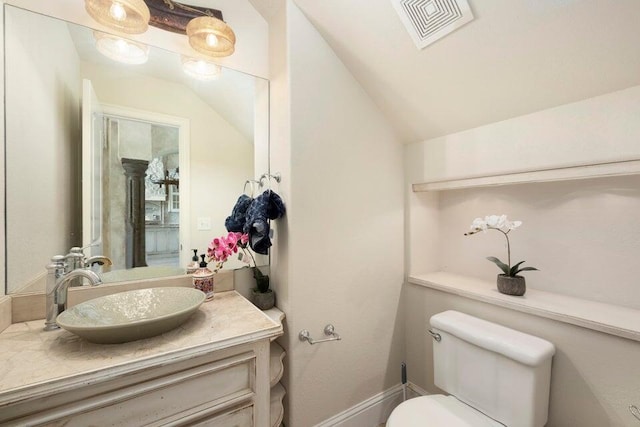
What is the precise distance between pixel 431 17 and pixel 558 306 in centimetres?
136

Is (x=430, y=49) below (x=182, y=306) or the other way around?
the other way around

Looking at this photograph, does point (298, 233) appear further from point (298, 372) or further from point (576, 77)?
point (576, 77)

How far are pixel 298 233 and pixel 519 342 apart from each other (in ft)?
3.39

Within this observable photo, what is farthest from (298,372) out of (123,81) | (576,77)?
(576,77)

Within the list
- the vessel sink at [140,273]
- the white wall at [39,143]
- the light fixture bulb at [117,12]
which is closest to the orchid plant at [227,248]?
the vessel sink at [140,273]

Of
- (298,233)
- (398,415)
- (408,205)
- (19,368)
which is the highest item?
(408,205)

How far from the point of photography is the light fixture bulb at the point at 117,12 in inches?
43.8

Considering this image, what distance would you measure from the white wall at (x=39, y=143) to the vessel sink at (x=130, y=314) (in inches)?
12.4

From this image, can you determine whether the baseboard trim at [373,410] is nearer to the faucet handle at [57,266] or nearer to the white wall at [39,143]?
the faucet handle at [57,266]

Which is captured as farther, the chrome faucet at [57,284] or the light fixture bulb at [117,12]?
the light fixture bulb at [117,12]

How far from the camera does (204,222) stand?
1.48 m

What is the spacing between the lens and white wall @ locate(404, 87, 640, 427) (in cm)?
105

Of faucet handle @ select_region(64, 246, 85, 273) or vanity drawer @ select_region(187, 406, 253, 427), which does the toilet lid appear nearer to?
vanity drawer @ select_region(187, 406, 253, 427)

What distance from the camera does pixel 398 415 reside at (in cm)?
114
